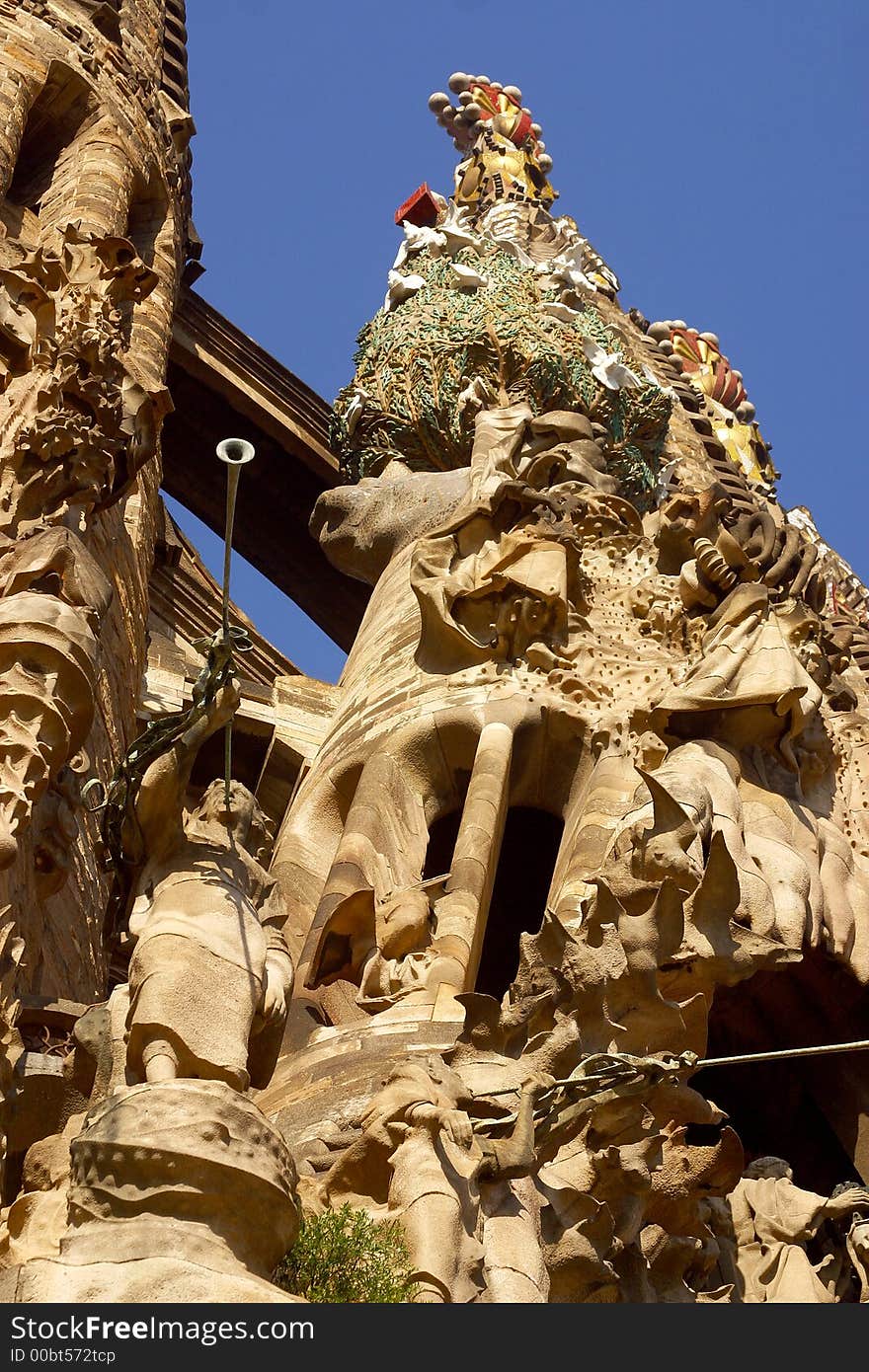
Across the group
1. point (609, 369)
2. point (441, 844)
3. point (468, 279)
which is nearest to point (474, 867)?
point (441, 844)

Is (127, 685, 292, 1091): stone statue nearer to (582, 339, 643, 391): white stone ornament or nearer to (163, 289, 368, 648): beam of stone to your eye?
(582, 339, 643, 391): white stone ornament

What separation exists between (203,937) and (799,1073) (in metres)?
6.75

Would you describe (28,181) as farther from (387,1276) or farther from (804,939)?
(387,1276)

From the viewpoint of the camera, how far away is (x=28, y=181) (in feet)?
69.7

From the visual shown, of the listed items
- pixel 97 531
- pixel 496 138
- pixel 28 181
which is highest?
pixel 496 138

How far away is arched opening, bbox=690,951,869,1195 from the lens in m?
13.5

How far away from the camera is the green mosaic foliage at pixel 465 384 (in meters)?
19.8

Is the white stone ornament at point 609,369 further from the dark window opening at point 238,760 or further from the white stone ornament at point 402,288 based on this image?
the dark window opening at point 238,760

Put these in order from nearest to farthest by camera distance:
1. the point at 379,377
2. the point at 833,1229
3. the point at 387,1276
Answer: the point at 387,1276, the point at 833,1229, the point at 379,377

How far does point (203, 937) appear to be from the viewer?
7.99m

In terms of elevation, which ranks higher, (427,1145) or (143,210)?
(143,210)

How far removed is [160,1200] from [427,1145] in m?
1.58

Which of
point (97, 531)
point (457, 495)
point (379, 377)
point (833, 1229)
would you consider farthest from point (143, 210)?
point (833, 1229)

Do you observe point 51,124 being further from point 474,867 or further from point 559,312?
point 474,867
